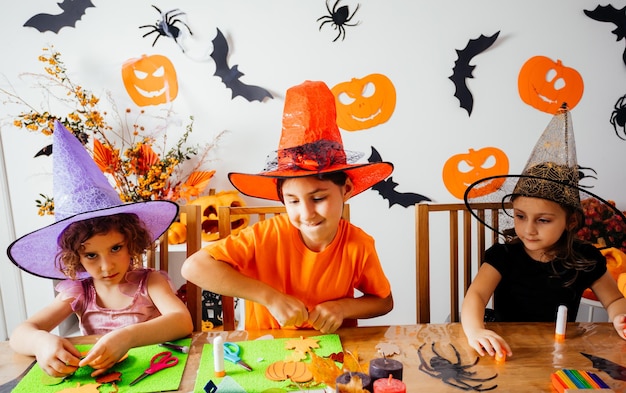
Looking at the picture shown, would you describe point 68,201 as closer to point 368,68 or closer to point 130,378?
point 130,378

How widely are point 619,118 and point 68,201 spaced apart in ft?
7.66

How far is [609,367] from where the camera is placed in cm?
80

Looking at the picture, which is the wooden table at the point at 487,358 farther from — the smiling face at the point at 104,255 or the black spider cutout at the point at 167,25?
the black spider cutout at the point at 167,25

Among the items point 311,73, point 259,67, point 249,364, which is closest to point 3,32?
point 259,67

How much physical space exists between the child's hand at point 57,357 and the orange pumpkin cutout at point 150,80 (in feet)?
4.35

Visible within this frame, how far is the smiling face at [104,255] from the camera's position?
3.24ft

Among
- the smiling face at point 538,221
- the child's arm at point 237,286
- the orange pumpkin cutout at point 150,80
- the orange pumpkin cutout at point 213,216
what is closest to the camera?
the child's arm at point 237,286

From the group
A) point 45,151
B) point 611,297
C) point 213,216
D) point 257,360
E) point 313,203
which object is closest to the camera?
point 257,360

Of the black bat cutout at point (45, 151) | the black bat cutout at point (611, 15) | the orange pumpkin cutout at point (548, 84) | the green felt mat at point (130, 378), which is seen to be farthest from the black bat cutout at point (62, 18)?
the black bat cutout at point (611, 15)

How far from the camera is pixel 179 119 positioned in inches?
76.1

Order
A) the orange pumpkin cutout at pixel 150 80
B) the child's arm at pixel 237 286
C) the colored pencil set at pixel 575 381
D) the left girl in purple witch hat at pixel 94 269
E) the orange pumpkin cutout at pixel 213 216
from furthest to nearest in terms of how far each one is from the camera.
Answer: the orange pumpkin cutout at pixel 150 80 < the orange pumpkin cutout at pixel 213 216 < the child's arm at pixel 237 286 < the left girl in purple witch hat at pixel 94 269 < the colored pencil set at pixel 575 381

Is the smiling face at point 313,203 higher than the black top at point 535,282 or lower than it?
higher

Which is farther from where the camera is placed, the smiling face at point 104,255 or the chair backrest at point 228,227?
the chair backrest at point 228,227

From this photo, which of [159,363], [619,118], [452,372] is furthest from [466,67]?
[159,363]
